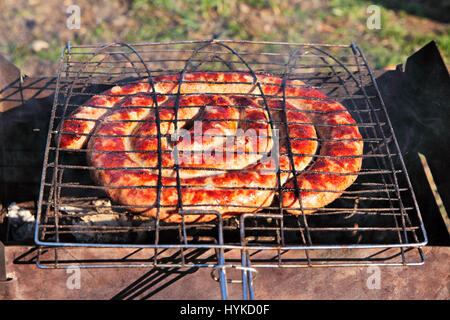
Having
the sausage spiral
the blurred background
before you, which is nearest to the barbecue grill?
the sausage spiral

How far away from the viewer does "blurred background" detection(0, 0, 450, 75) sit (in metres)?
7.33

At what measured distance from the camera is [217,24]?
7.95 m

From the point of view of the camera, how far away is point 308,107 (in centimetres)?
402

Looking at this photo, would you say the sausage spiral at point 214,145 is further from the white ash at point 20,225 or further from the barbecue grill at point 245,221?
the white ash at point 20,225

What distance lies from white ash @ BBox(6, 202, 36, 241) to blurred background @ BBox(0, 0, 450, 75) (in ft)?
12.7

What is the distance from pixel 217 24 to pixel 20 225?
5989 mm

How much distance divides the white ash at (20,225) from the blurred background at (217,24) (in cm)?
386

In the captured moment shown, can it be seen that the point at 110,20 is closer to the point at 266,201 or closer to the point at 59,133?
the point at 59,133

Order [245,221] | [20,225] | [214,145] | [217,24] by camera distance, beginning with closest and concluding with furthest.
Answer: [214,145], [245,221], [20,225], [217,24]

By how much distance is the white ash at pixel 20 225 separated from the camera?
4070 millimetres

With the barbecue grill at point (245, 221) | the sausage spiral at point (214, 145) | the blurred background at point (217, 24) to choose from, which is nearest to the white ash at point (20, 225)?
the barbecue grill at point (245, 221)

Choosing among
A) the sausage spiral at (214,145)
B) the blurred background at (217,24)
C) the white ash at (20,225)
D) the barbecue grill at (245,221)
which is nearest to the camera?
the barbecue grill at (245,221)

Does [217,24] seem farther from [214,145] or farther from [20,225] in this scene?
[20,225]

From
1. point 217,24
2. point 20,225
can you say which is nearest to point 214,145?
point 20,225
